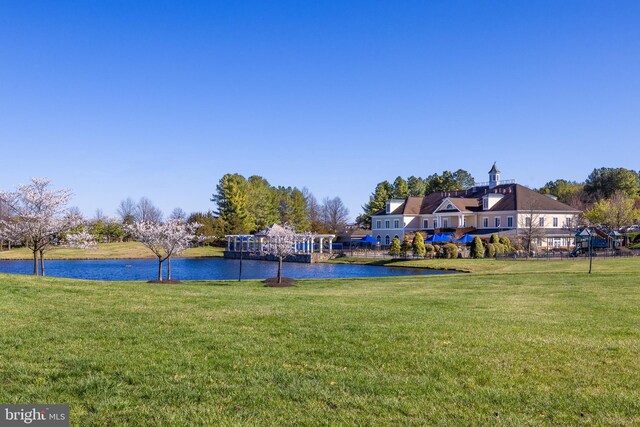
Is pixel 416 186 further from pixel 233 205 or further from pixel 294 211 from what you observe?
pixel 233 205

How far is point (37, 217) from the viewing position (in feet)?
96.8

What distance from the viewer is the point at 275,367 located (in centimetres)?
675

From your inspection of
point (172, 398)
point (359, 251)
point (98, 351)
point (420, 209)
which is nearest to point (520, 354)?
point (172, 398)

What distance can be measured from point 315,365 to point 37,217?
2741 centimetres

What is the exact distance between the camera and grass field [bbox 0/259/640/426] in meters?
5.29

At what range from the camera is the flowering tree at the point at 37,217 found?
29.5m

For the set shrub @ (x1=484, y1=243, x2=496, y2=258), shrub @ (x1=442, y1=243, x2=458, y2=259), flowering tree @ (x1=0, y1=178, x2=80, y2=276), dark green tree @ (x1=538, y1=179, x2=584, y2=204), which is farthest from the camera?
dark green tree @ (x1=538, y1=179, x2=584, y2=204)

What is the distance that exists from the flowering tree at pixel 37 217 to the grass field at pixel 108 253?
37249 mm

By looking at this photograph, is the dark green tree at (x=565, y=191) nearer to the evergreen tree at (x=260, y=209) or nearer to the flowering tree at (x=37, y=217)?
the evergreen tree at (x=260, y=209)

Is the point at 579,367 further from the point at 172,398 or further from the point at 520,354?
the point at 172,398

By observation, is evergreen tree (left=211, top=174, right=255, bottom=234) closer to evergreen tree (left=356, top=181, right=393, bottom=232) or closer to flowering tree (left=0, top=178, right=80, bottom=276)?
evergreen tree (left=356, top=181, right=393, bottom=232)

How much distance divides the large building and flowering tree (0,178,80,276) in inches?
1804

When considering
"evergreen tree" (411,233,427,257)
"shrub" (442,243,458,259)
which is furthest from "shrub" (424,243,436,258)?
"shrub" (442,243,458,259)

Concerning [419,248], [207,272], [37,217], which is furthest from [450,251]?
[37,217]
